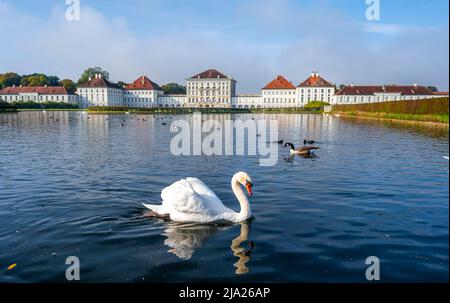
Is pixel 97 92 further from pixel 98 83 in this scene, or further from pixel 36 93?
pixel 36 93

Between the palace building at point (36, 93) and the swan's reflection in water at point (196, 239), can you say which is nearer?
the swan's reflection in water at point (196, 239)

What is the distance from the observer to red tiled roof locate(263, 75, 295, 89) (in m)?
156

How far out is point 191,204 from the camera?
721 cm

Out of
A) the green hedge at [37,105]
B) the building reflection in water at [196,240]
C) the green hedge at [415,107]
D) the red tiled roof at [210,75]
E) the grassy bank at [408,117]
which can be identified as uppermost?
the red tiled roof at [210,75]

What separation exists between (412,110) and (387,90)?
95397 millimetres

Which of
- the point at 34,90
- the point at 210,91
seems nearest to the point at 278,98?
the point at 210,91

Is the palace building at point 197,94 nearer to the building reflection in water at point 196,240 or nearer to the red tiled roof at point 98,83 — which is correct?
the red tiled roof at point 98,83

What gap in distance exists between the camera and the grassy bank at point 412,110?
3588cm

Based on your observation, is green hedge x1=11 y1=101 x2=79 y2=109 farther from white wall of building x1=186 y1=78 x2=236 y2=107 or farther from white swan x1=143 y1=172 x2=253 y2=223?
white swan x1=143 y1=172 x2=253 y2=223

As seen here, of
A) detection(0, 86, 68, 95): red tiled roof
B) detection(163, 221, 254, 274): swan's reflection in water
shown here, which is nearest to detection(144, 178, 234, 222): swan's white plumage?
detection(163, 221, 254, 274): swan's reflection in water

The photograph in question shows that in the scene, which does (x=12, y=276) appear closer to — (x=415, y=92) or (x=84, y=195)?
(x=84, y=195)

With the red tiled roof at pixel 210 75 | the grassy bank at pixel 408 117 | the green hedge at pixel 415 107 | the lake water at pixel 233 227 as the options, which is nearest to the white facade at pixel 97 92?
the red tiled roof at pixel 210 75

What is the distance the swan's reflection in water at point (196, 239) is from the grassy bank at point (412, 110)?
962 inches

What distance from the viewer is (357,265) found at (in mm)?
5645
